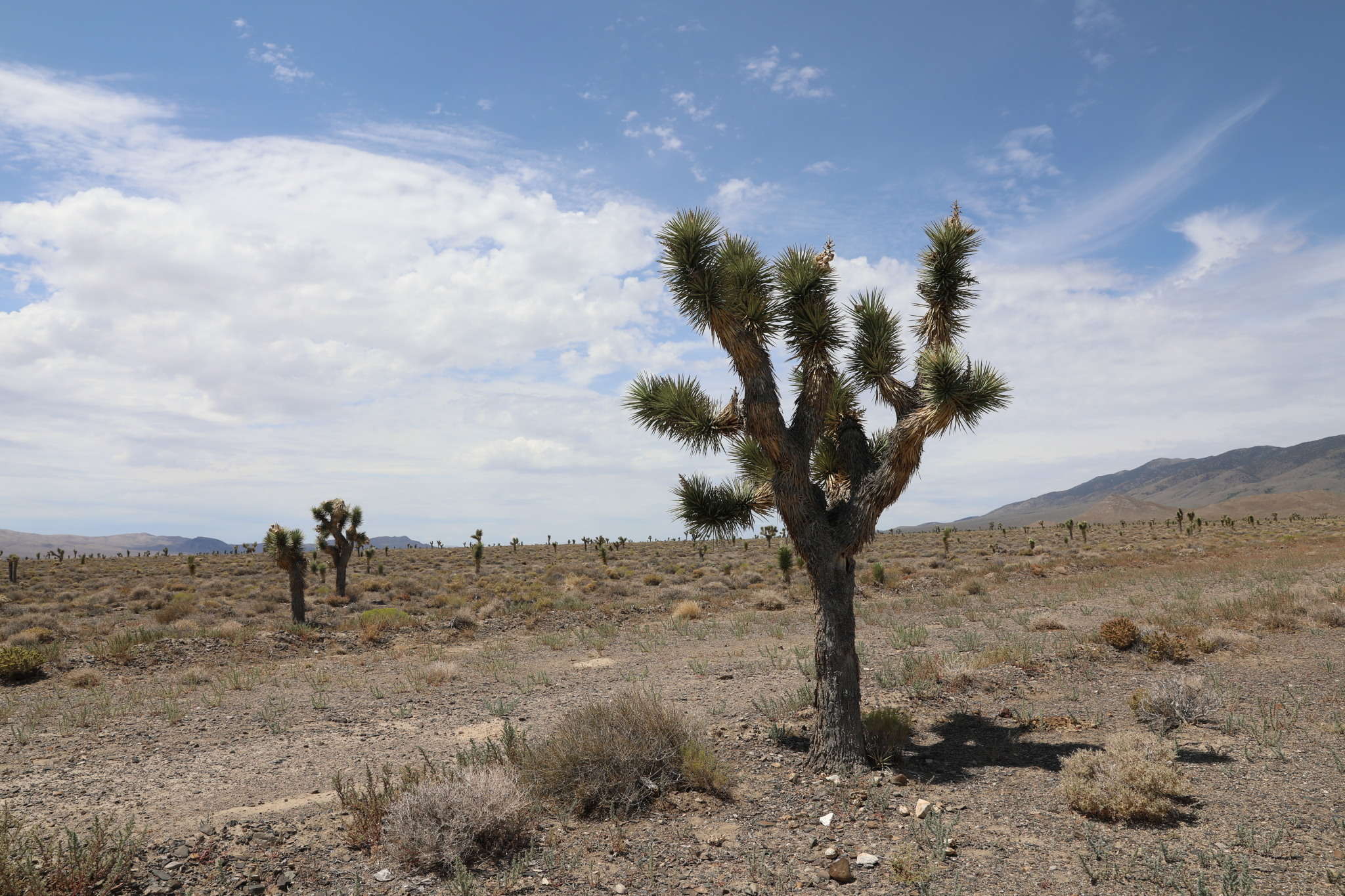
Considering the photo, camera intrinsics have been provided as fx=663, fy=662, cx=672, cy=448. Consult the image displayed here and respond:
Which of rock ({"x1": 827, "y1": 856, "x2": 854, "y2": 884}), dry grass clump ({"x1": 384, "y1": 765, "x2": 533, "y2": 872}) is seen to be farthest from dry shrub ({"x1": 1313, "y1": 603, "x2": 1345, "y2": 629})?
dry grass clump ({"x1": 384, "y1": 765, "x2": 533, "y2": 872})

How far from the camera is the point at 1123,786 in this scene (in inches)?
229

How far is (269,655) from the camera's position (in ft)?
52.7

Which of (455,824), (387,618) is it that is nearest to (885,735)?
(455,824)

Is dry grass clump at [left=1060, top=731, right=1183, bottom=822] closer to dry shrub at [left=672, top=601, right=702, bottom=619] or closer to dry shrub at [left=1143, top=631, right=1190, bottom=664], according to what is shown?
dry shrub at [left=1143, top=631, right=1190, bottom=664]

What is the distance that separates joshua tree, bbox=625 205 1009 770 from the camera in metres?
7.20

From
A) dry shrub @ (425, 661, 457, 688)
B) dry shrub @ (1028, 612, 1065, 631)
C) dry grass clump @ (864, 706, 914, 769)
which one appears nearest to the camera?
dry grass clump @ (864, 706, 914, 769)

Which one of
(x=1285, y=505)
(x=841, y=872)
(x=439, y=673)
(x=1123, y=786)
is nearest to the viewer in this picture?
(x=841, y=872)

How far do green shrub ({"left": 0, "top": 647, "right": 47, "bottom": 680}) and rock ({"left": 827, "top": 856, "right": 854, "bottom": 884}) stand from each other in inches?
640

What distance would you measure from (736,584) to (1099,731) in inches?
783

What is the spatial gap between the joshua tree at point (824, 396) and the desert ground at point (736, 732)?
1705mm

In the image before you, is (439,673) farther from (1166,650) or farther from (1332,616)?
(1332,616)

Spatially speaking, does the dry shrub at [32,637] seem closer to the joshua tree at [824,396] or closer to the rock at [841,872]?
the joshua tree at [824,396]

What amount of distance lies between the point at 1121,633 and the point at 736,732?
7986 millimetres

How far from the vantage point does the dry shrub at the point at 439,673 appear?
12789 millimetres
